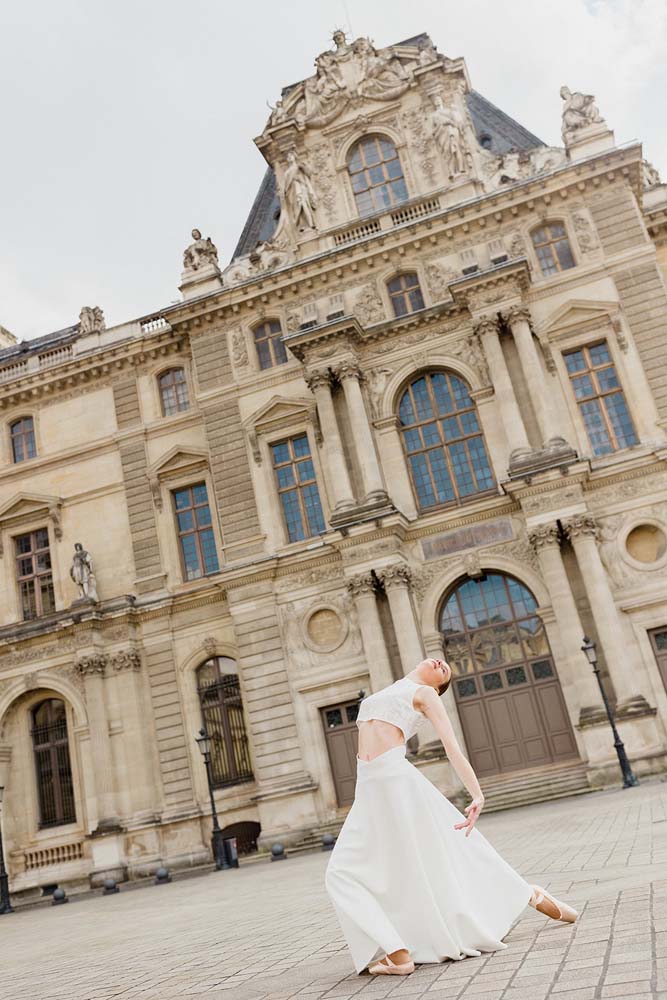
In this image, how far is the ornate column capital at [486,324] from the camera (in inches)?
1013

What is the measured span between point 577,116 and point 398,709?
26.1 meters

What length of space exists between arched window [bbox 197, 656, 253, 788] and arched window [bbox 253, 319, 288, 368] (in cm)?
965

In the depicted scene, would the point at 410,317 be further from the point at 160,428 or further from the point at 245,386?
the point at 160,428

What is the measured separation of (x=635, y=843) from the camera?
10.6 meters

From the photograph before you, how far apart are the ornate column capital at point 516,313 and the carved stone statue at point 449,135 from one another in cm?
555

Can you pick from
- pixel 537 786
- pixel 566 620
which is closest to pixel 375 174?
pixel 566 620

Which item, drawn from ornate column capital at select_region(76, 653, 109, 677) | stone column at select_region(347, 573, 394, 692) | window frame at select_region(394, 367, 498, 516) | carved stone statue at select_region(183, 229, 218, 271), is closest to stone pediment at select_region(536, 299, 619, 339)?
window frame at select_region(394, 367, 498, 516)

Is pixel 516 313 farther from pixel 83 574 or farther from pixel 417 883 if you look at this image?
pixel 417 883

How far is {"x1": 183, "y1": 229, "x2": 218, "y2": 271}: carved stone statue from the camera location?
100 ft

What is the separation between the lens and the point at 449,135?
2870 cm

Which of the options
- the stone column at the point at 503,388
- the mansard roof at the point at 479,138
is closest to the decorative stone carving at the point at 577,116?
the mansard roof at the point at 479,138

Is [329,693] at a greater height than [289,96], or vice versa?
[289,96]

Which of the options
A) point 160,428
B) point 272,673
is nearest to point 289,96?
point 160,428

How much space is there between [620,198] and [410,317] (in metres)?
7.12
